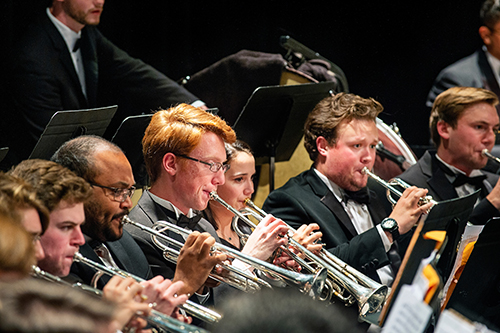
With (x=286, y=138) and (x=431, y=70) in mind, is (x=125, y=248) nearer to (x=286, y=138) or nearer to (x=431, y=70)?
(x=286, y=138)

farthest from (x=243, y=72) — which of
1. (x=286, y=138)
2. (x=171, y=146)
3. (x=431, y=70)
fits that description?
(x=431, y=70)

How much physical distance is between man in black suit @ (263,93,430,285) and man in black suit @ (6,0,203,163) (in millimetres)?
1307

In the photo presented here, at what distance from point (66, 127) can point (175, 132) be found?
0.56m

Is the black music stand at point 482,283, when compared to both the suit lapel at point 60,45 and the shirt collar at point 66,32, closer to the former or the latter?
the suit lapel at point 60,45

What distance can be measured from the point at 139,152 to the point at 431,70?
4.53m

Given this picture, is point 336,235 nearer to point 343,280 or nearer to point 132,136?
point 343,280

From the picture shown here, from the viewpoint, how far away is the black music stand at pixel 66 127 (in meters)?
3.03

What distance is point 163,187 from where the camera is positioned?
3115 millimetres

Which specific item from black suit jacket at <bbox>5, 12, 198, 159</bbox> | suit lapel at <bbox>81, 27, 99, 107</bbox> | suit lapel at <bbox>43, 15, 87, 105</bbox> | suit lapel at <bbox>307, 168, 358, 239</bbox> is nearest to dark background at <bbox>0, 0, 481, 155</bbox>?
black suit jacket at <bbox>5, 12, 198, 159</bbox>

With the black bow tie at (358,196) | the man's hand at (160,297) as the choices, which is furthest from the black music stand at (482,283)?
the man's hand at (160,297)

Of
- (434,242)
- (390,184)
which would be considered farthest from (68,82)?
(434,242)

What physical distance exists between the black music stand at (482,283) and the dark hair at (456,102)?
1.99 meters

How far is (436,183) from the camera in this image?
4441 mm

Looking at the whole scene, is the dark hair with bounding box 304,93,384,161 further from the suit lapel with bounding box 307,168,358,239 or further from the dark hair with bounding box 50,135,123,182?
the dark hair with bounding box 50,135,123,182
